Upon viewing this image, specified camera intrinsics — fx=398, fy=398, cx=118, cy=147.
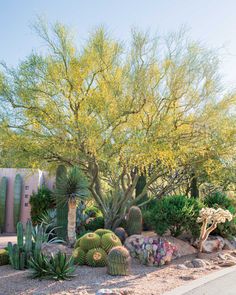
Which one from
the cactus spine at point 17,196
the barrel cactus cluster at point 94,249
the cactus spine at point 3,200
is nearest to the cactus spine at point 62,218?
the barrel cactus cluster at point 94,249

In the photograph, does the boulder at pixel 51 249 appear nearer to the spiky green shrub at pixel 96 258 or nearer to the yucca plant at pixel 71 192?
the spiky green shrub at pixel 96 258

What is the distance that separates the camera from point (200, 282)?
7.62 m

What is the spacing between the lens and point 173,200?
453 inches

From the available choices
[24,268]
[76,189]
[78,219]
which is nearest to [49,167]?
[78,219]

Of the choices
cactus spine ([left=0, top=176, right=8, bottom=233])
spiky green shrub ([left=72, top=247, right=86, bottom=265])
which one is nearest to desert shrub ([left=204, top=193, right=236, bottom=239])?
spiky green shrub ([left=72, top=247, right=86, bottom=265])

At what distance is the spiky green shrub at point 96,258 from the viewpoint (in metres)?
9.08

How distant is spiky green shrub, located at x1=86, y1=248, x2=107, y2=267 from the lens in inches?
357

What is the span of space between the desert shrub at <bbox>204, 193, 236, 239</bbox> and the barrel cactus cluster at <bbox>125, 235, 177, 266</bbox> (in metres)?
3.04

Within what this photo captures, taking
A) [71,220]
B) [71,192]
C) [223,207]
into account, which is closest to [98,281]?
[71,220]

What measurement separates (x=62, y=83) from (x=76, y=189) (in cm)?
318

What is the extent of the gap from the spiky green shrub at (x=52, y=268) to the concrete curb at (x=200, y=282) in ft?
6.96

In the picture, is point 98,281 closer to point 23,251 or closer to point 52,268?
point 52,268

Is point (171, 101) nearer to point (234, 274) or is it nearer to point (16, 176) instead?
point (234, 274)

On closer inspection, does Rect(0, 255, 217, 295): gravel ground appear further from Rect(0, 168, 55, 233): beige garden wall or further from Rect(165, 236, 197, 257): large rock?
Rect(0, 168, 55, 233): beige garden wall
